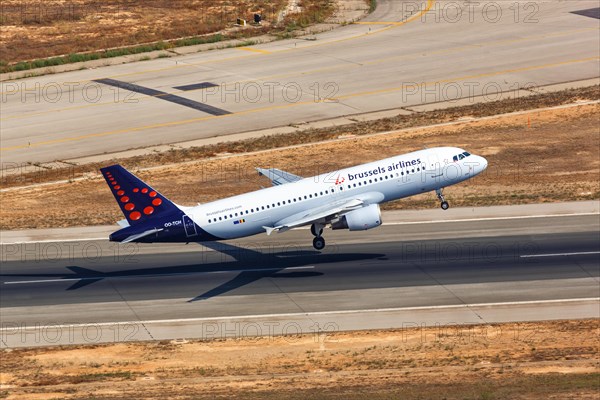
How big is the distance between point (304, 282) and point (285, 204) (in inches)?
177

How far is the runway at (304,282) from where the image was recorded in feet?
183

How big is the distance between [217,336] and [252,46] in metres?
60.5

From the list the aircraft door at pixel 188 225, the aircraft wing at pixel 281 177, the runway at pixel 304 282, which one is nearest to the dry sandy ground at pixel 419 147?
the runway at pixel 304 282

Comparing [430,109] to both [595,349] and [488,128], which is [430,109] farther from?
[595,349]

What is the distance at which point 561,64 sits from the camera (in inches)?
3932

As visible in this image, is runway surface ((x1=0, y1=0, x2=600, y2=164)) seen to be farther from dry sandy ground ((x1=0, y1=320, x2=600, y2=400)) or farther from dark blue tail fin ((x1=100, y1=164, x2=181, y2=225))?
dry sandy ground ((x1=0, y1=320, x2=600, y2=400))

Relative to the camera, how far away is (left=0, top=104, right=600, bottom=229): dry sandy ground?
73375mm

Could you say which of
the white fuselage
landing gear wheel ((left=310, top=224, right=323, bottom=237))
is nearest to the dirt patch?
landing gear wheel ((left=310, top=224, right=323, bottom=237))

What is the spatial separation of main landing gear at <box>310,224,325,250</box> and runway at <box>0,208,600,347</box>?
82 cm

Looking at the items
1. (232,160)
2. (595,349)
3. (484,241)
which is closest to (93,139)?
(232,160)

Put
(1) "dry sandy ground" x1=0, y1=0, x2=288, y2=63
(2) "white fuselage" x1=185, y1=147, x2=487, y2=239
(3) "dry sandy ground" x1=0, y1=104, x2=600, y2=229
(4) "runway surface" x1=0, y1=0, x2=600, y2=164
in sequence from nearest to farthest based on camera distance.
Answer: (2) "white fuselage" x1=185, y1=147, x2=487, y2=239
(3) "dry sandy ground" x1=0, y1=104, x2=600, y2=229
(4) "runway surface" x1=0, y1=0, x2=600, y2=164
(1) "dry sandy ground" x1=0, y1=0, x2=288, y2=63

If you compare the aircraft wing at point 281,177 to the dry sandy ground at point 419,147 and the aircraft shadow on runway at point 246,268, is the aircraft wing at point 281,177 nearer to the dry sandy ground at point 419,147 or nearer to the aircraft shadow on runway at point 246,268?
the aircraft shadow on runway at point 246,268

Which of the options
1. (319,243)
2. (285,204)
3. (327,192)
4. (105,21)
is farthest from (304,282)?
(105,21)

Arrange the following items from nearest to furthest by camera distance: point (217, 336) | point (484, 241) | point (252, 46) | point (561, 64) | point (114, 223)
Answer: point (217, 336) → point (484, 241) → point (114, 223) → point (561, 64) → point (252, 46)
